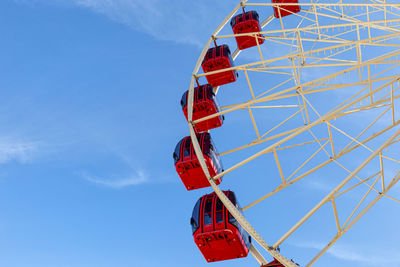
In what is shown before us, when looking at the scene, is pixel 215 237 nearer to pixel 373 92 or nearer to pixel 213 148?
pixel 213 148

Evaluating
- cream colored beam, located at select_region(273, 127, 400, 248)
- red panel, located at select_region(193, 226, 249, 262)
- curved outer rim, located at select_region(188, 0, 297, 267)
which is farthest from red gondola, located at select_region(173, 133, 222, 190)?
cream colored beam, located at select_region(273, 127, 400, 248)

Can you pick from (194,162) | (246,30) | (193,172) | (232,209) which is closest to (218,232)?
(232,209)

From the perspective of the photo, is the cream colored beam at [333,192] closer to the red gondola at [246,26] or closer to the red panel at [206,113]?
the red panel at [206,113]

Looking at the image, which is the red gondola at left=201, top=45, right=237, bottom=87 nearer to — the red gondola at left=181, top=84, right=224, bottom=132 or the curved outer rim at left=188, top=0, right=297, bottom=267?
the curved outer rim at left=188, top=0, right=297, bottom=267

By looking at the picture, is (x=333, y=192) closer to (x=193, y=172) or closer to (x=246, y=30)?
(x=193, y=172)

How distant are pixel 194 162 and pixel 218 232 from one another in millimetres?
2728

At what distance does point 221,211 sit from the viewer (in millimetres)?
10633

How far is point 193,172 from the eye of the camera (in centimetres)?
1225

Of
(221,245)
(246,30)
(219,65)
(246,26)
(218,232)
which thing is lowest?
(221,245)

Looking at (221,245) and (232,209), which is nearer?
(232,209)

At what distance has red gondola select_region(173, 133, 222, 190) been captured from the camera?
39.3 feet

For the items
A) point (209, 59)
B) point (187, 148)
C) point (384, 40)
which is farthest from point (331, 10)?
point (187, 148)

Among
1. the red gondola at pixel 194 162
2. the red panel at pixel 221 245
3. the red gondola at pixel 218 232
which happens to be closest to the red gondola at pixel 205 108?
the red gondola at pixel 194 162

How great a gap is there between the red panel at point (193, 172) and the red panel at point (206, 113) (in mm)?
2732
